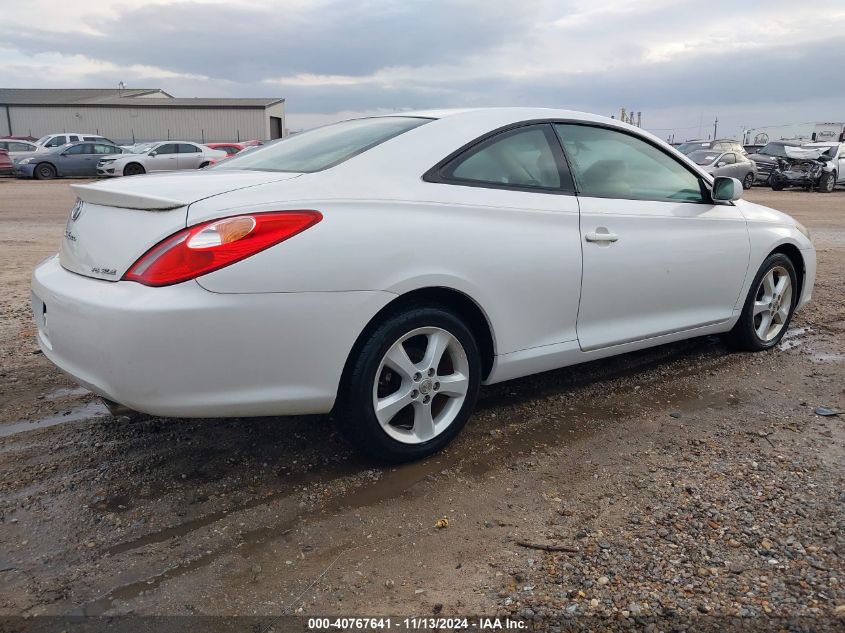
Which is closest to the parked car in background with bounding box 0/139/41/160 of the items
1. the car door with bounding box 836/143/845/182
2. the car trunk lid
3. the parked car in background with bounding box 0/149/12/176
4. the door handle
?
the parked car in background with bounding box 0/149/12/176

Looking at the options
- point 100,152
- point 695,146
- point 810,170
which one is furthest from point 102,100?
point 810,170

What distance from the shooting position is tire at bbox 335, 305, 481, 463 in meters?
2.82

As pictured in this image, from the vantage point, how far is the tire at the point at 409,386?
282 centimetres

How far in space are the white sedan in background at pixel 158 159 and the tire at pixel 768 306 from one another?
2148 cm

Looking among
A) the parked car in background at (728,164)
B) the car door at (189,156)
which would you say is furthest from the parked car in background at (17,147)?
the parked car in background at (728,164)

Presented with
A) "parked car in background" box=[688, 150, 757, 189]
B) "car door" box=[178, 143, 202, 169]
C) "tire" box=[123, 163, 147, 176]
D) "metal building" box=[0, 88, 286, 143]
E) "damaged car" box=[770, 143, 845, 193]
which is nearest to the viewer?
"parked car in background" box=[688, 150, 757, 189]

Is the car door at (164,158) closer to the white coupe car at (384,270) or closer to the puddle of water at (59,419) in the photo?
the puddle of water at (59,419)

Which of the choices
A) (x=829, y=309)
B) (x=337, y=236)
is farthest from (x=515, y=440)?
(x=829, y=309)

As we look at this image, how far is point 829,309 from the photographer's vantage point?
20.4ft

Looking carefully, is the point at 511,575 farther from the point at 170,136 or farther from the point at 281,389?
the point at 170,136

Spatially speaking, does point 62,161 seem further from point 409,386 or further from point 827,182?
point 827,182

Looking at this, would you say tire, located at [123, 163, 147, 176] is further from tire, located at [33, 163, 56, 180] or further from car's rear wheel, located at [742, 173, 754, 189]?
car's rear wheel, located at [742, 173, 754, 189]

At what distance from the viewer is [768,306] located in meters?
4.78

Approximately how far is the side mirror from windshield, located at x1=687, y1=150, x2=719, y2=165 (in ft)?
61.2
